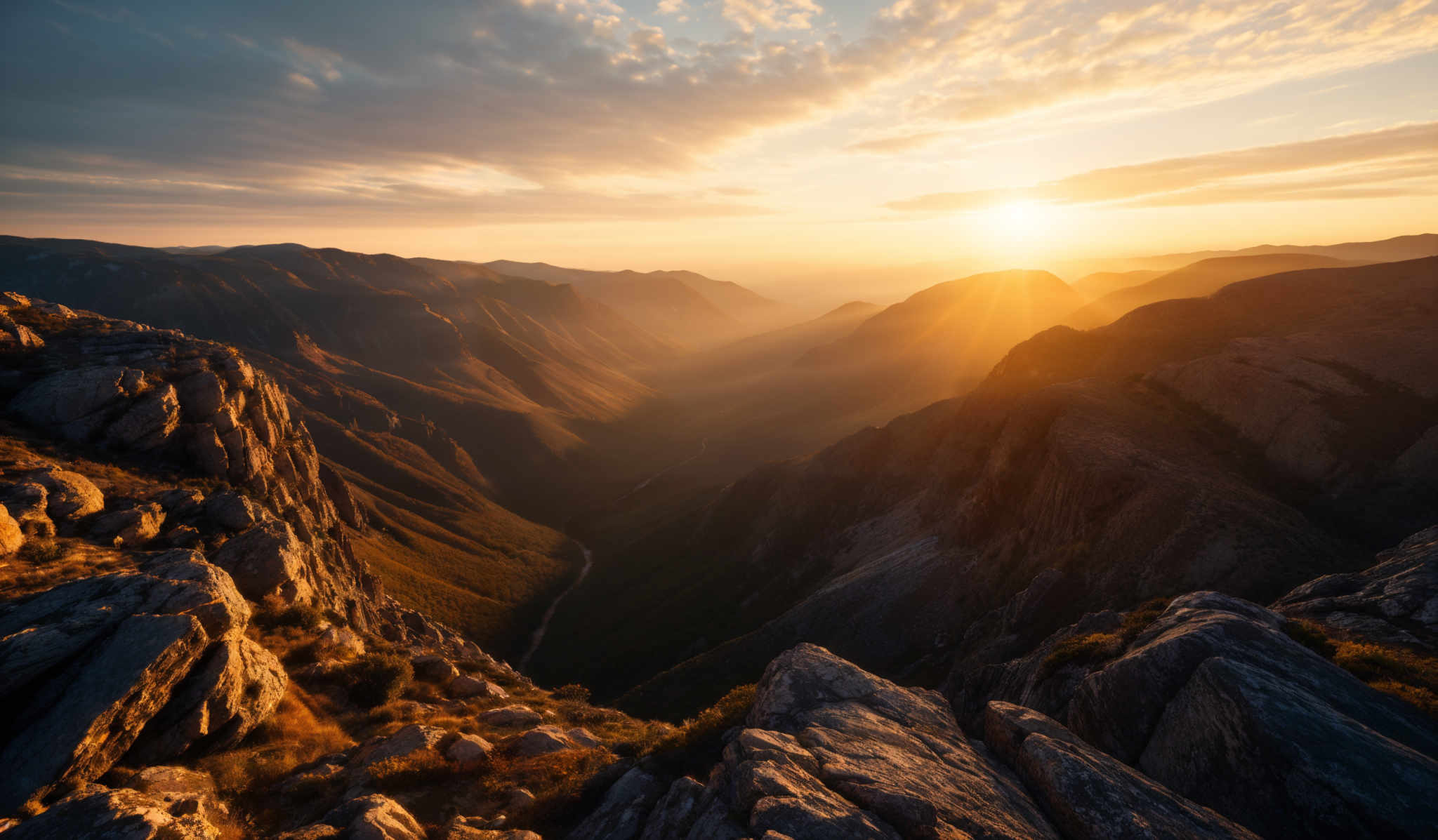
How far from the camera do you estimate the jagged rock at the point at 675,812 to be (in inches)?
587

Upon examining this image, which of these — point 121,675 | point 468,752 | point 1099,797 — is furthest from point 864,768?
point 121,675

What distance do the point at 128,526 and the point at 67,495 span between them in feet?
9.59

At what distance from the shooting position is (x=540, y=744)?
971 inches

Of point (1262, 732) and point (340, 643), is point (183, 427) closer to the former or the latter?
point (340, 643)

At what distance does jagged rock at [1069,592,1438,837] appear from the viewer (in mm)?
15586

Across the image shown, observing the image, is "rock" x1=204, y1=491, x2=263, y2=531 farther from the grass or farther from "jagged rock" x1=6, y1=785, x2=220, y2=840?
the grass

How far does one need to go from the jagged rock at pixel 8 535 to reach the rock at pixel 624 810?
26.9 meters

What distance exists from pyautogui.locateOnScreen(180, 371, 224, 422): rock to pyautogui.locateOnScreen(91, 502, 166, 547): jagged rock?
48.8 ft

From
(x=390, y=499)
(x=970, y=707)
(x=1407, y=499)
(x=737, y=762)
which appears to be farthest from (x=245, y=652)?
(x=390, y=499)

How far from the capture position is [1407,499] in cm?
4125

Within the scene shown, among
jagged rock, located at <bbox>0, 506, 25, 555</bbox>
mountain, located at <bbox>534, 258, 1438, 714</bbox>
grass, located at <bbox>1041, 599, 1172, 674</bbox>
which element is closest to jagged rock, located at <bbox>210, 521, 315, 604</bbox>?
jagged rock, located at <bbox>0, 506, 25, 555</bbox>

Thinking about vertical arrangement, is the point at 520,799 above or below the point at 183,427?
below

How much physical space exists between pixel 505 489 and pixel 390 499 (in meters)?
51.9

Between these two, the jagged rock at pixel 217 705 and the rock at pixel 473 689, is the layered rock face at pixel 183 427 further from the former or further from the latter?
the jagged rock at pixel 217 705
